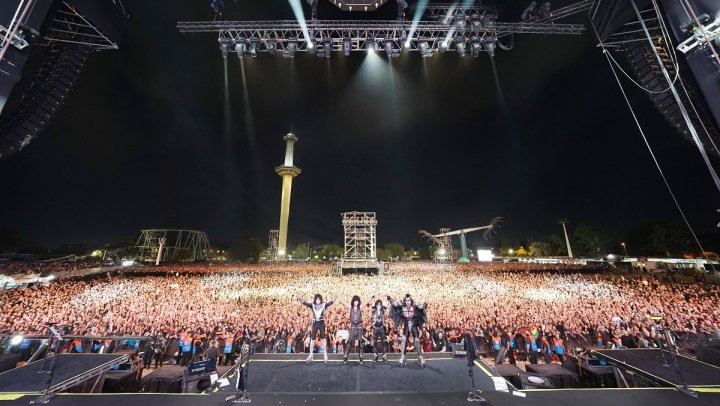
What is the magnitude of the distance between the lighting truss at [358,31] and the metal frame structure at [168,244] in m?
88.0

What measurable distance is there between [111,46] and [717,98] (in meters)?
20.4

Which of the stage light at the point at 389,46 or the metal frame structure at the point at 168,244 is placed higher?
the metal frame structure at the point at 168,244

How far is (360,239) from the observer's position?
140ft

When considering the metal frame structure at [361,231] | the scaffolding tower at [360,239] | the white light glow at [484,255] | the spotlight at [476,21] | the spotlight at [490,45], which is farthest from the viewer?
the white light glow at [484,255]

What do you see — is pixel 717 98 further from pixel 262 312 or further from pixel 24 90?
pixel 24 90

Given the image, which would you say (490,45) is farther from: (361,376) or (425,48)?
(361,376)

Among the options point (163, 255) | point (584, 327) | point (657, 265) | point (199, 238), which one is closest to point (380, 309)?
point (584, 327)

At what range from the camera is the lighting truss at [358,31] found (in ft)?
36.9

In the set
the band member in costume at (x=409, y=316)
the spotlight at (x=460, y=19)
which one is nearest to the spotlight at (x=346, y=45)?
the spotlight at (x=460, y=19)

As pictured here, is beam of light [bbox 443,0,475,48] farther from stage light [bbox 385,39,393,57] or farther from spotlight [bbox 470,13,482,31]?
stage light [bbox 385,39,393,57]

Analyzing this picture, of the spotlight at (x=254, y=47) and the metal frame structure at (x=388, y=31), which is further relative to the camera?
the spotlight at (x=254, y=47)

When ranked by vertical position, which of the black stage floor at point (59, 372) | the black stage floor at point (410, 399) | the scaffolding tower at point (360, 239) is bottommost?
the black stage floor at point (410, 399)

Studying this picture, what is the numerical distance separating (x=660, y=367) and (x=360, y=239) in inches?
1448

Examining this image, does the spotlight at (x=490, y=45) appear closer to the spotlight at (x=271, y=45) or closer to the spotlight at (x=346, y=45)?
the spotlight at (x=346, y=45)
